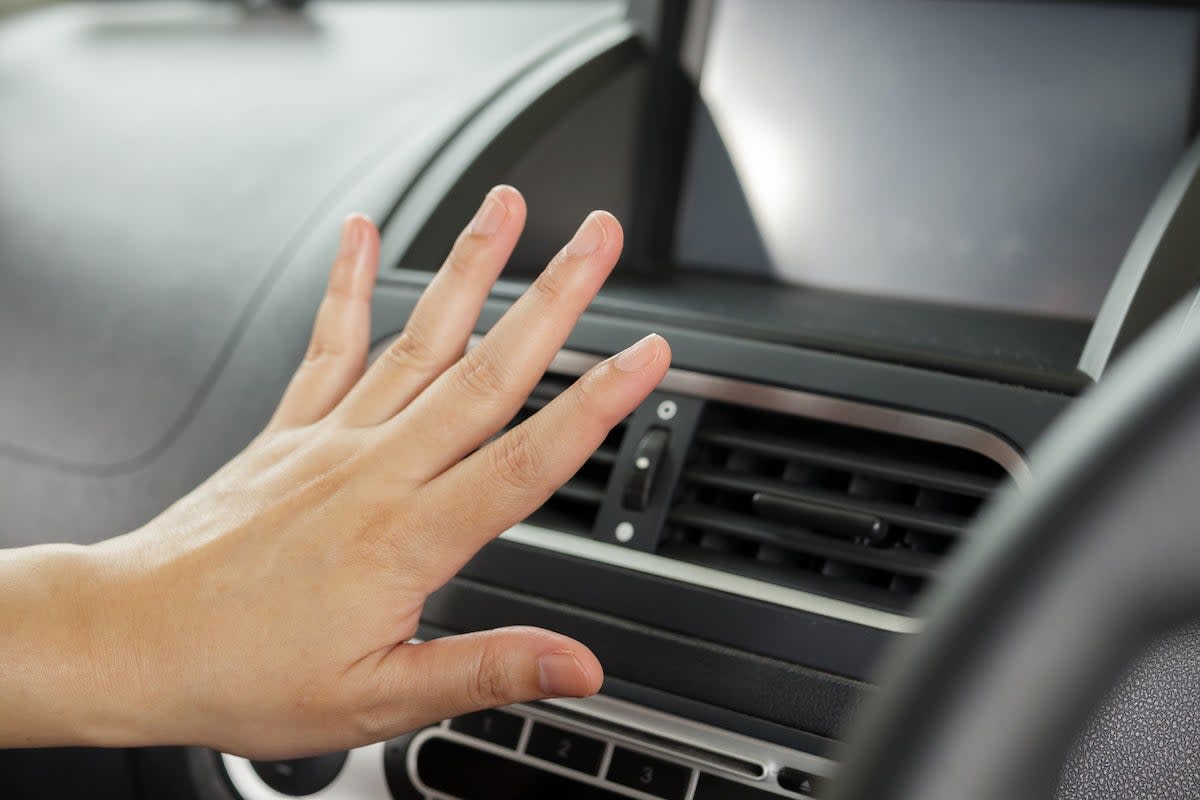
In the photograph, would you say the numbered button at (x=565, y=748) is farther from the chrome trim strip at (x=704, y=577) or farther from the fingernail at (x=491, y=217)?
the fingernail at (x=491, y=217)

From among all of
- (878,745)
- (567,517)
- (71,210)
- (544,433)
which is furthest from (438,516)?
(71,210)

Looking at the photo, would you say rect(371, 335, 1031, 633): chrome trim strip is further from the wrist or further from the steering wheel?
the steering wheel

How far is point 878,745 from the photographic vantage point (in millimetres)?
284

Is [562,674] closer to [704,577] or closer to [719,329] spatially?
[704,577]

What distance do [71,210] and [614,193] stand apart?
1.68 feet

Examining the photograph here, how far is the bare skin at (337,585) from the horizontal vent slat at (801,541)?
0.15 meters

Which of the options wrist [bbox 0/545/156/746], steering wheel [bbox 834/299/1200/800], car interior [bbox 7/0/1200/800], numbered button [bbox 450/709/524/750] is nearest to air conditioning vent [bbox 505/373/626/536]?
car interior [bbox 7/0/1200/800]

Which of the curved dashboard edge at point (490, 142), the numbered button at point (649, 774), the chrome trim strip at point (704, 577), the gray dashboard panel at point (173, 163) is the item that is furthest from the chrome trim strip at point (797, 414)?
the gray dashboard panel at point (173, 163)

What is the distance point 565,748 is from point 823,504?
0.22 m

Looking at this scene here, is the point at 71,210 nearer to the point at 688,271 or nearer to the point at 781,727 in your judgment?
the point at 688,271

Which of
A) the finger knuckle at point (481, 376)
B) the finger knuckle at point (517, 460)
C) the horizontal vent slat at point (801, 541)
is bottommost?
the finger knuckle at point (517, 460)

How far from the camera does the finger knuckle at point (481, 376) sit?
66cm

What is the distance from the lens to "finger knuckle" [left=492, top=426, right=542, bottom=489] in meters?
0.62

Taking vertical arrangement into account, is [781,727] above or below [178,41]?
below
